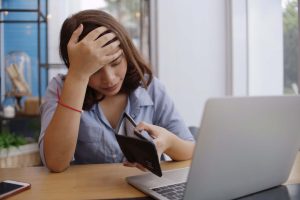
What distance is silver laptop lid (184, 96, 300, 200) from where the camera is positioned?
1.77 ft

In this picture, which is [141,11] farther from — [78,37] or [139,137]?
[139,137]

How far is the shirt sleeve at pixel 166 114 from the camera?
3.79 ft

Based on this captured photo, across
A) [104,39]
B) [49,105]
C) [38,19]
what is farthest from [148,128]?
[38,19]

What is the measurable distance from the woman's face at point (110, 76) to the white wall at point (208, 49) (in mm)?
1213

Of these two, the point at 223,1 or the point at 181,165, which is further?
the point at 223,1

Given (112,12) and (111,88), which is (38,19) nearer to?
(112,12)

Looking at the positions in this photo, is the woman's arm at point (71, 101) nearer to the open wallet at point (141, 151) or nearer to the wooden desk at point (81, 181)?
the wooden desk at point (81, 181)

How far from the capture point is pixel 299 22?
143cm

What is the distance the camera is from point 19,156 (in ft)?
7.43

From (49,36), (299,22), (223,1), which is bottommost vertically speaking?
(299,22)

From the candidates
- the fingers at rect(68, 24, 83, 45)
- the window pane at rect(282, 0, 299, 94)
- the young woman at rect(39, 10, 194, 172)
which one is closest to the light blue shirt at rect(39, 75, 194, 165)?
the young woman at rect(39, 10, 194, 172)

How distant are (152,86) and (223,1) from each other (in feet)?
4.01

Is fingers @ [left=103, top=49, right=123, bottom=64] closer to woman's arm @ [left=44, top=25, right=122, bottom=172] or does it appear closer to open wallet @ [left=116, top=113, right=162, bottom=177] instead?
woman's arm @ [left=44, top=25, right=122, bottom=172]

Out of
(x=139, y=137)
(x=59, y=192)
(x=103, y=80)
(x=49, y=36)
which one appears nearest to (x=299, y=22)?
(x=103, y=80)
